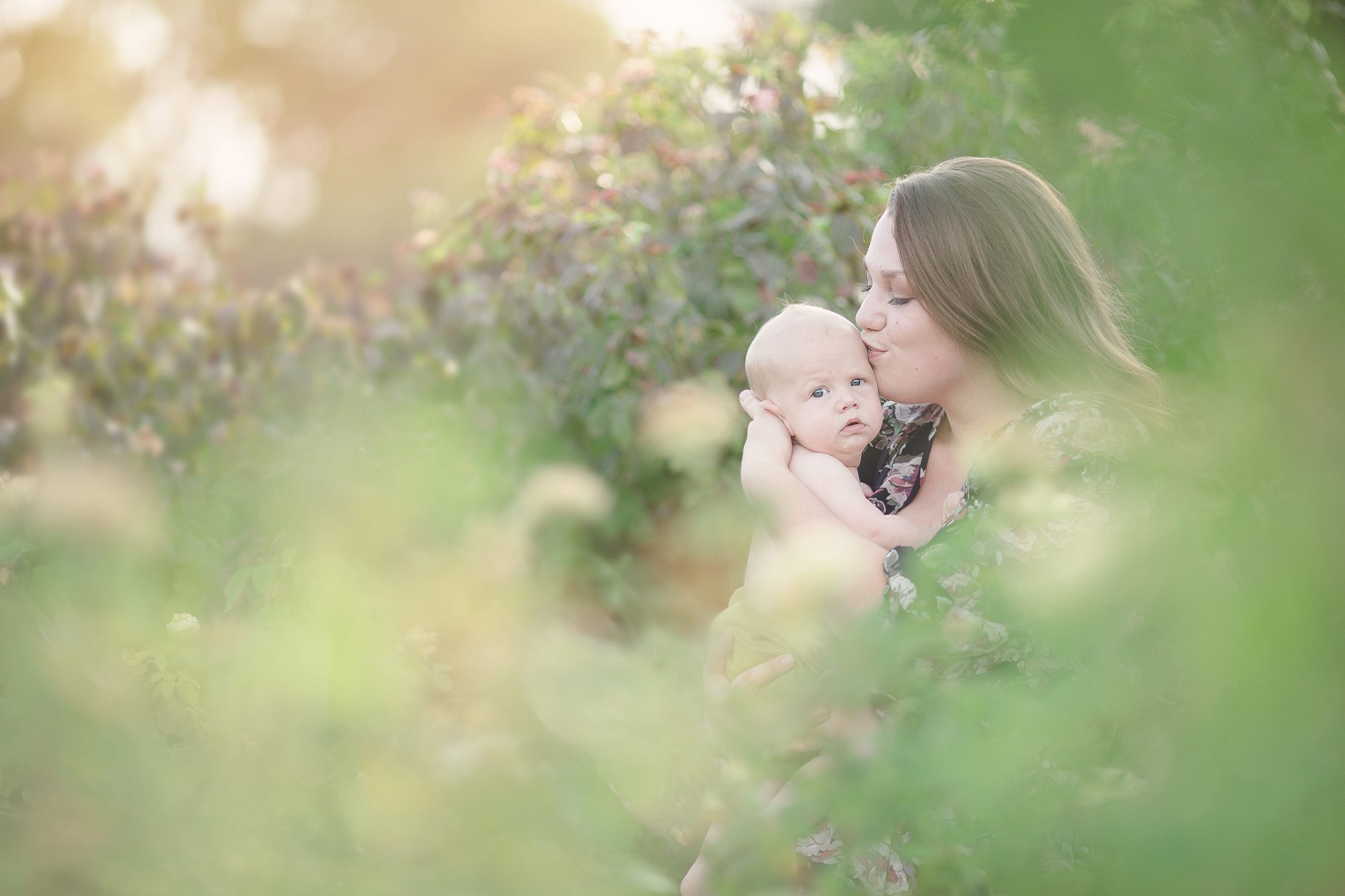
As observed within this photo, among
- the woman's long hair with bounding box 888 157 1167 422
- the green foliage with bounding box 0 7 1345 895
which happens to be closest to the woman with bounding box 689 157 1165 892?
the woman's long hair with bounding box 888 157 1167 422

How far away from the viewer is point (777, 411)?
1930mm

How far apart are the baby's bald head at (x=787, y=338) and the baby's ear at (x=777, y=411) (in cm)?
3

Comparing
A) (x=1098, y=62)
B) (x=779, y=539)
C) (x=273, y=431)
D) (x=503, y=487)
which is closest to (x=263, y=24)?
(x=273, y=431)

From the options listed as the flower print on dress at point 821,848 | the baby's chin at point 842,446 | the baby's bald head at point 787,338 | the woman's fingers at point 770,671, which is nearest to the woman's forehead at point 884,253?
the baby's bald head at point 787,338

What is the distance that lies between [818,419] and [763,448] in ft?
0.35

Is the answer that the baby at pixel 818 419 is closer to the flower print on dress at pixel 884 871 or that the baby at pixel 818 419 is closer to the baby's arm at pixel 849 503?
the baby's arm at pixel 849 503

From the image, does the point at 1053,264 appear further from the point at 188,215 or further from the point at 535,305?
the point at 188,215

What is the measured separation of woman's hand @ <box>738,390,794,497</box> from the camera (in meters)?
1.79

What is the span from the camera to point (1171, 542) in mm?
457

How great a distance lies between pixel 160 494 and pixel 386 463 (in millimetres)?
1047

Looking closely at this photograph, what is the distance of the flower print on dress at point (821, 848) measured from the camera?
160 centimetres

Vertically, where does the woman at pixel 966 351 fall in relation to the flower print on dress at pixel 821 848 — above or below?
above

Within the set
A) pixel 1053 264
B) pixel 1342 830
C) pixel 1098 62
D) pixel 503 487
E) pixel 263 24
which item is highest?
pixel 263 24

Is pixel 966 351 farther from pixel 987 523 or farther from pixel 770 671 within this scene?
pixel 987 523
